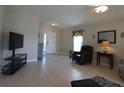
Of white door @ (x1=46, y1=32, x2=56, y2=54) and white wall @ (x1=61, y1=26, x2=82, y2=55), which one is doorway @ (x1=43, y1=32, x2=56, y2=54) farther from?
white wall @ (x1=61, y1=26, x2=82, y2=55)

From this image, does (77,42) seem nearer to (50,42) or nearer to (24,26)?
(50,42)

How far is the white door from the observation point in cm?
962

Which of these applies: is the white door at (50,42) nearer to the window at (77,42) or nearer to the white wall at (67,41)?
the white wall at (67,41)

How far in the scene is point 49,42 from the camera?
31.9 feet

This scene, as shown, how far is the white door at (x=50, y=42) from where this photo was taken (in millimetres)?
9618

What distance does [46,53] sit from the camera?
9.59 m

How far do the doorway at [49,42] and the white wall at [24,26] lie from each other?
10.2 feet

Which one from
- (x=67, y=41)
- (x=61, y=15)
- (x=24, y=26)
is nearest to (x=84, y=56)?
(x=61, y=15)

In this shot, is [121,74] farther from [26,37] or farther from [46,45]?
[46,45]

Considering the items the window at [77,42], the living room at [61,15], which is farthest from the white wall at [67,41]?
the living room at [61,15]

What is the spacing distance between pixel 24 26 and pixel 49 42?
407 centimetres

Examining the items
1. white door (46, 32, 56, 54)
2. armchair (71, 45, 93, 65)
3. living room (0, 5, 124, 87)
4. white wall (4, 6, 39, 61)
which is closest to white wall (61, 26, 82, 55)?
white door (46, 32, 56, 54)

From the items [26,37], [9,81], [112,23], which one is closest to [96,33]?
[112,23]
